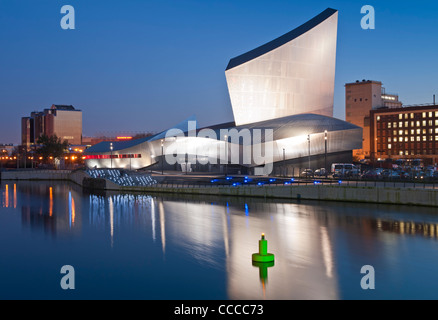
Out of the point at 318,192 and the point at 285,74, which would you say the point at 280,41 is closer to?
the point at 285,74

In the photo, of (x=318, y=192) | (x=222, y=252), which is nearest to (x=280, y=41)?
(x=318, y=192)

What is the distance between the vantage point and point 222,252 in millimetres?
17719

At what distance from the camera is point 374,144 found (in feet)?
338

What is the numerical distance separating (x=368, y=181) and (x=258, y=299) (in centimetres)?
2636

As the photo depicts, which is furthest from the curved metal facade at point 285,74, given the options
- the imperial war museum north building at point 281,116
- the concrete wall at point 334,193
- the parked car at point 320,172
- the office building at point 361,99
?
the office building at point 361,99

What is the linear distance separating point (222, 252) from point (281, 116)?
1431 inches

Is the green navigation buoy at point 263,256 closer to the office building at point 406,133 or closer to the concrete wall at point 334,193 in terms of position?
the concrete wall at point 334,193

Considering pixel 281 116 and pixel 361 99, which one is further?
pixel 361 99

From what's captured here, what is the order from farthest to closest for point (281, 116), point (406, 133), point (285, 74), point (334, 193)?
point (406, 133) → point (281, 116) → point (285, 74) → point (334, 193)

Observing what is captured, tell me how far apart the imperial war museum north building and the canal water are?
648 inches

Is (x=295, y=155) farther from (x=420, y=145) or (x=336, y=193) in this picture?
(x=420, y=145)

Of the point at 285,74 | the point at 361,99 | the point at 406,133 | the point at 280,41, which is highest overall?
the point at 361,99

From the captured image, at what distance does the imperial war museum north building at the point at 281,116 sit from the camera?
47.3 m

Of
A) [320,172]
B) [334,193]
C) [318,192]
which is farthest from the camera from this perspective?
[320,172]
